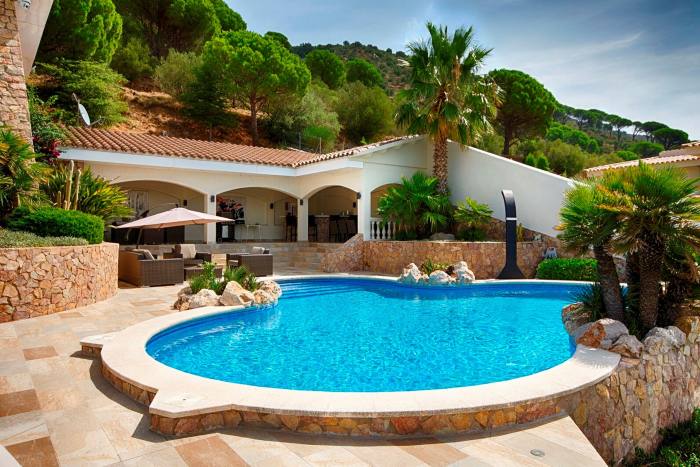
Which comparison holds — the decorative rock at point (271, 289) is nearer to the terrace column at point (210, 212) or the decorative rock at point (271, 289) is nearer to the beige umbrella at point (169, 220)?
the beige umbrella at point (169, 220)

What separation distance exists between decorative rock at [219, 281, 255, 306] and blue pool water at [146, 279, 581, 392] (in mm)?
235

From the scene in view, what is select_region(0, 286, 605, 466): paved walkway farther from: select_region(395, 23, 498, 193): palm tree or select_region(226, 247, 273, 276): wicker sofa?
select_region(395, 23, 498, 193): palm tree

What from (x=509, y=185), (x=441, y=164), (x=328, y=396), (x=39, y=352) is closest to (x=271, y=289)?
(x=39, y=352)

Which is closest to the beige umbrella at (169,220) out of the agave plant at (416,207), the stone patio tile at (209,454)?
the agave plant at (416,207)

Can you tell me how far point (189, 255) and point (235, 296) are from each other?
5347mm

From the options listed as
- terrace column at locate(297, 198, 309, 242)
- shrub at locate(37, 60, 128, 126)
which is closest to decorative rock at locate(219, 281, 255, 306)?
terrace column at locate(297, 198, 309, 242)

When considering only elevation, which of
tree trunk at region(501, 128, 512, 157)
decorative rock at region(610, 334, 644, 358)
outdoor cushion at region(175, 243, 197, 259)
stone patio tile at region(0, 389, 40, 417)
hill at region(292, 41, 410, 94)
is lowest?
stone patio tile at region(0, 389, 40, 417)

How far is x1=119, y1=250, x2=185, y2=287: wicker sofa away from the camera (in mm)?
11844

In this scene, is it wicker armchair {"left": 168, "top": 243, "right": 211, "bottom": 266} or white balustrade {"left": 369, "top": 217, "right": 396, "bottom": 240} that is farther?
white balustrade {"left": 369, "top": 217, "right": 396, "bottom": 240}

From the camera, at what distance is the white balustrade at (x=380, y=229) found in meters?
17.1

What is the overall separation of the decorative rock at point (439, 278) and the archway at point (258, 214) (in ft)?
32.3

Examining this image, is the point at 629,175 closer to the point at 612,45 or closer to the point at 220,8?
the point at 612,45

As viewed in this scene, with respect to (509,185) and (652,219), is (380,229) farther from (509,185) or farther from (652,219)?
(652,219)

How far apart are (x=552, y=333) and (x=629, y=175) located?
3.10 meters
